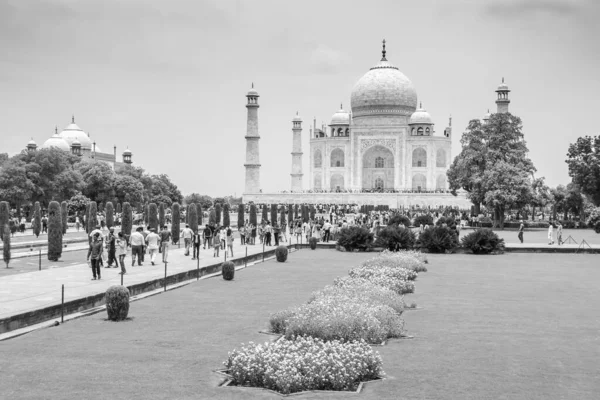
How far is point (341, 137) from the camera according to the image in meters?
75.9

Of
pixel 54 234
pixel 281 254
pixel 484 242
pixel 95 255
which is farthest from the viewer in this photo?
pixel 484 242

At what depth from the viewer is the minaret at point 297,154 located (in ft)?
250

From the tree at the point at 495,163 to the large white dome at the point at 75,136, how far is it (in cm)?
5871

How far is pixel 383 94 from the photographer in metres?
75.0

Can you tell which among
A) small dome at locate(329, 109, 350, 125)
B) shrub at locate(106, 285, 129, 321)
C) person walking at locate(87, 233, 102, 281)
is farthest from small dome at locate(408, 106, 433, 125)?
shrub at locate(106, 285, 129, 321)

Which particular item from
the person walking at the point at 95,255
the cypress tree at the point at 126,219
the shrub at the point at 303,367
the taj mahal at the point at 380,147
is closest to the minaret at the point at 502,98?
the taj mahal at the point at 380,147

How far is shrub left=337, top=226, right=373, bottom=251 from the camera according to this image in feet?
91.9

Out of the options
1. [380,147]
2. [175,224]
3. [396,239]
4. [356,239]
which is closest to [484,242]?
[396,239]

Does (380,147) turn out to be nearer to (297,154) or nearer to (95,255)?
(297,154)

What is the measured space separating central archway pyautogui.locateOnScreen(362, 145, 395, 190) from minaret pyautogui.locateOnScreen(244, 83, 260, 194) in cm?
1268

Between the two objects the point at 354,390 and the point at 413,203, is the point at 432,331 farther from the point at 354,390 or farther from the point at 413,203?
the point at 413,203

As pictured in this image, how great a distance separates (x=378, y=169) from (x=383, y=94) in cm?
722

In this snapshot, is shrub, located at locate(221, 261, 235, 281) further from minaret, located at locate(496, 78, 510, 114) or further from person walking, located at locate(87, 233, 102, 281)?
minaret, located at locate(496, 78, 510, 114)

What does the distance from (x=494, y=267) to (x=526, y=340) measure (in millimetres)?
11551
